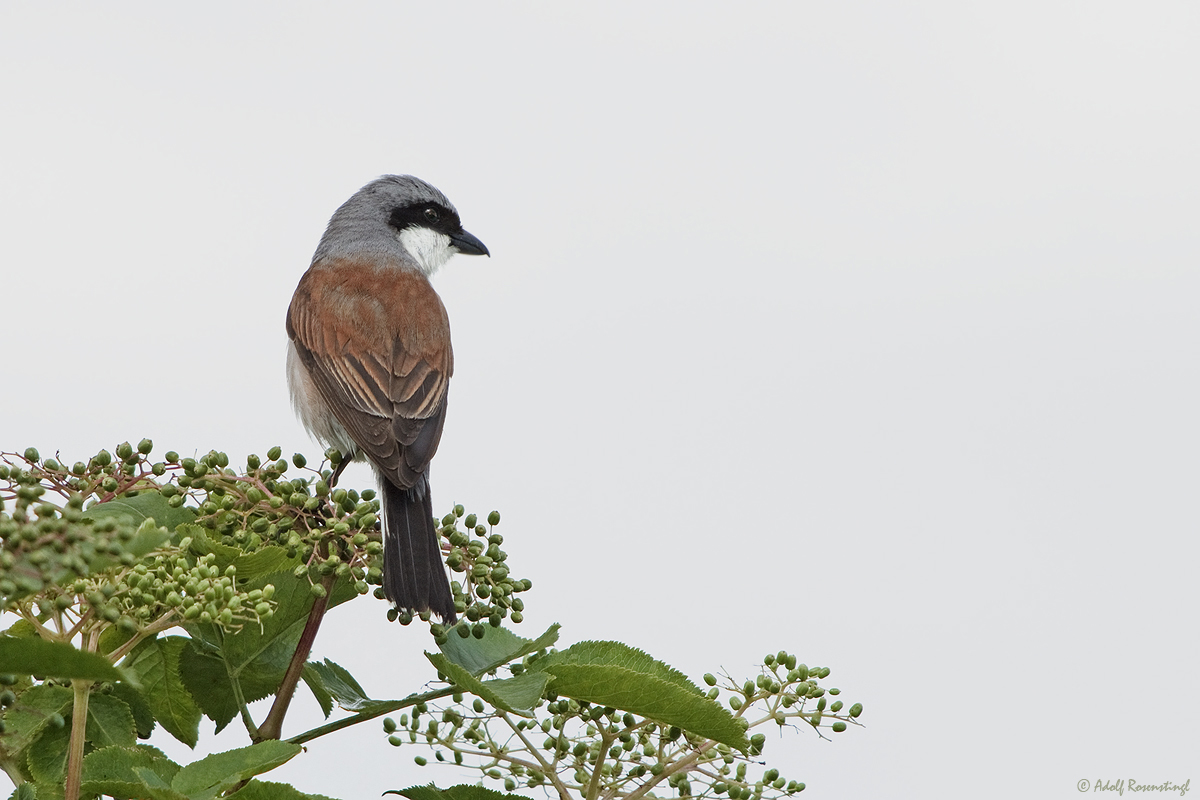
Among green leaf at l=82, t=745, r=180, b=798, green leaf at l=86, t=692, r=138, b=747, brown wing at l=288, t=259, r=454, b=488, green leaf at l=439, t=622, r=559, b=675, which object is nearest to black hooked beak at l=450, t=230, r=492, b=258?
brown wing at l=288, t=259, r=454, b=488

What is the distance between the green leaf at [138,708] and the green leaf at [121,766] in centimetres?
32

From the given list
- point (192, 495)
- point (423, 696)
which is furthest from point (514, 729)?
point (192, 495)

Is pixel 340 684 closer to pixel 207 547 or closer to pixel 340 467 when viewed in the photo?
pixel 207 547

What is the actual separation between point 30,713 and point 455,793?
0.71 meters

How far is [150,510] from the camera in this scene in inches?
87.4

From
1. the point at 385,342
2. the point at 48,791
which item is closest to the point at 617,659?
the point at 48,791

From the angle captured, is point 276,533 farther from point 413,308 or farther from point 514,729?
point 413,308

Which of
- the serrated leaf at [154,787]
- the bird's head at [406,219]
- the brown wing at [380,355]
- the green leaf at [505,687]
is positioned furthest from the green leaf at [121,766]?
the bird's head at [406,219]

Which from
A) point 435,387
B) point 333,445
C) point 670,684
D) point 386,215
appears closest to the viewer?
point 670,684

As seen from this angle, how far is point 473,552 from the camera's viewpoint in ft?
7.73

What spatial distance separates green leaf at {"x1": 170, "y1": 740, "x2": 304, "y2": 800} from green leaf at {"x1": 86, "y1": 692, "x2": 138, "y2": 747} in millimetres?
356

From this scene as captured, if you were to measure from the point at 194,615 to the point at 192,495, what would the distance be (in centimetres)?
49

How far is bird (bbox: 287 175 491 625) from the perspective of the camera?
3633mm

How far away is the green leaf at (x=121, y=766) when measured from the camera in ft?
5.85
